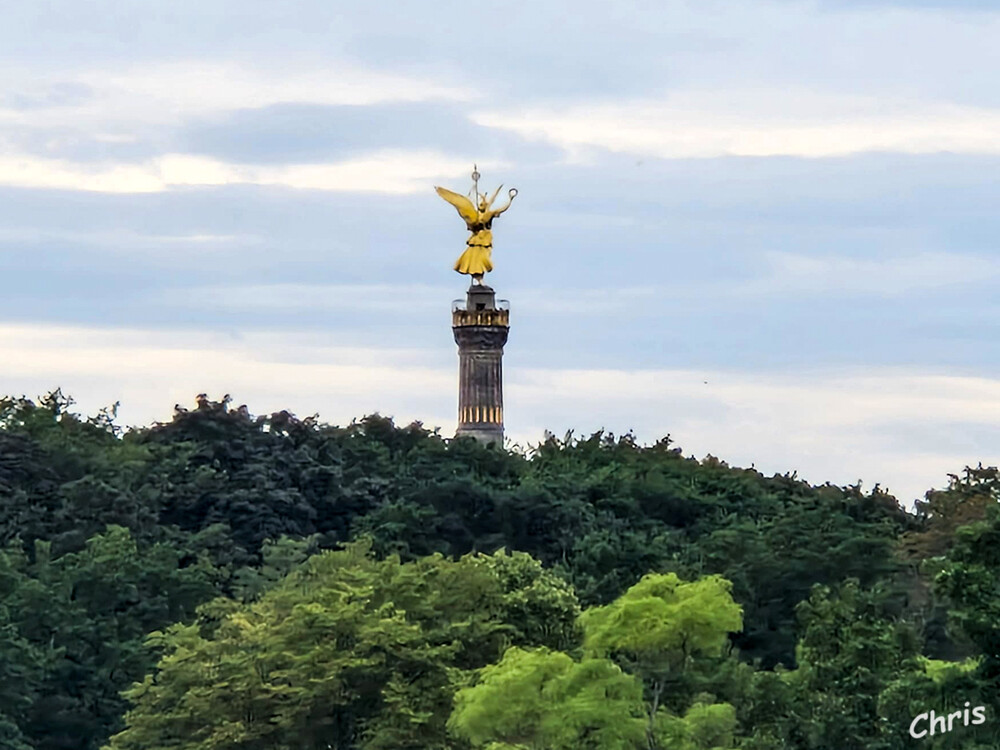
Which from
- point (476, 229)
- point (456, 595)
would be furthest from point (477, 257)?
point (456, 595)

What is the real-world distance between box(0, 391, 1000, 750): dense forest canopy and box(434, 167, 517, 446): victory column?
16.5 metres

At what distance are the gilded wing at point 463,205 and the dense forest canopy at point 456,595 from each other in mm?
18572

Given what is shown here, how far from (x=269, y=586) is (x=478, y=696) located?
1223 inches

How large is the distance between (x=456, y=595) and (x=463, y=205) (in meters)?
76.4

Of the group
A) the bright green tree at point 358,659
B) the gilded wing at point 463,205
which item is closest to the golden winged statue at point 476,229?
the gilded wing at point 463,205

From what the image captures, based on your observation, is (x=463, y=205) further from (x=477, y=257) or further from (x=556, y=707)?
(x=556, y=707)

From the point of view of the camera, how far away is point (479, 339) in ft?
490

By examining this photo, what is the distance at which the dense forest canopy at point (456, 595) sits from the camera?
59.6 meters

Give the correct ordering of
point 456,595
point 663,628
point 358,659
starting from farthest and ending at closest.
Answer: point 456,595
point 358,659
point 663,628

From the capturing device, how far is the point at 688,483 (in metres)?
121

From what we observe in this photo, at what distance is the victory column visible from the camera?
14862 centimetres

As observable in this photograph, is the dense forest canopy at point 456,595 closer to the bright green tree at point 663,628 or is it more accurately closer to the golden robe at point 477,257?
the bright green tree at point 663,628

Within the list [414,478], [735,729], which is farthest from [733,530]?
[735,729]

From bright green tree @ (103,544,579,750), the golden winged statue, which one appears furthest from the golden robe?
bright green tree @ (103,544,579,750)
